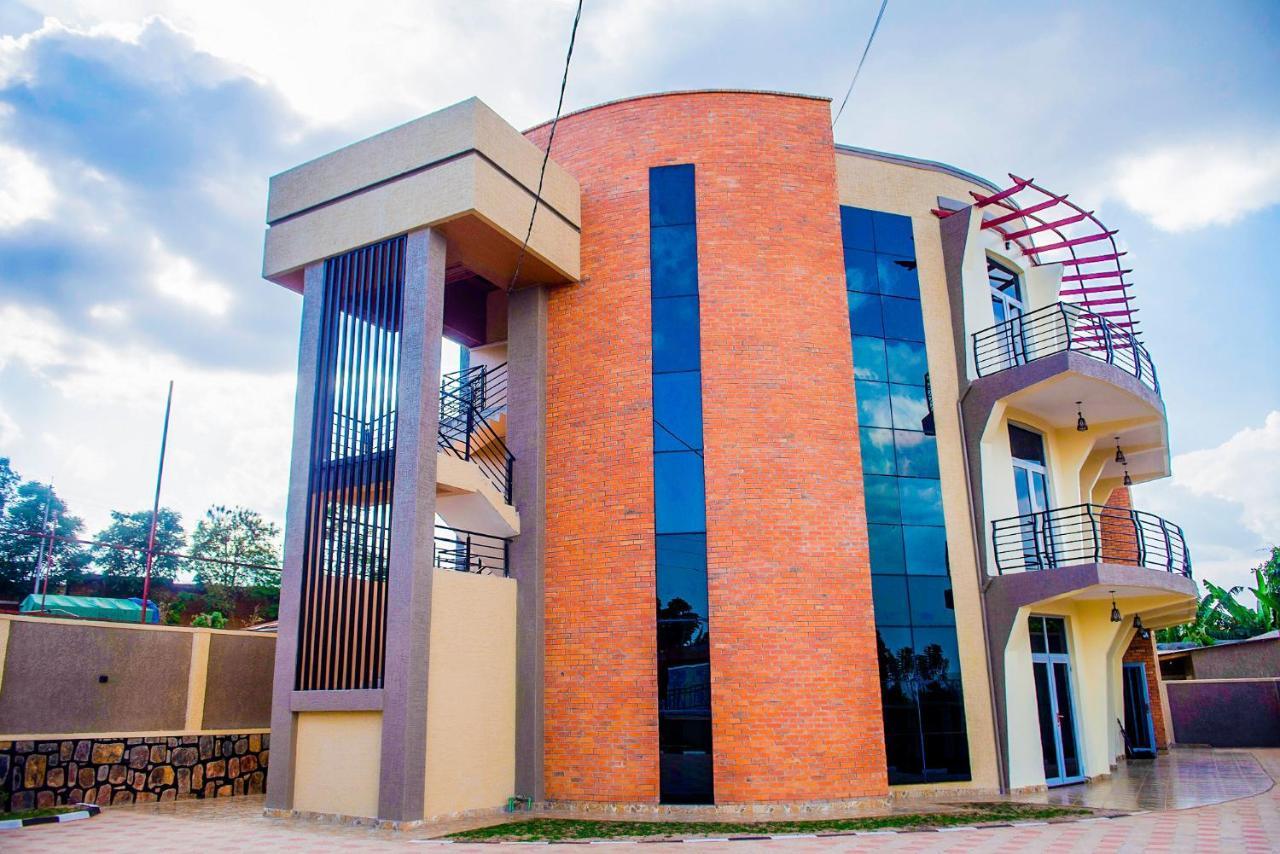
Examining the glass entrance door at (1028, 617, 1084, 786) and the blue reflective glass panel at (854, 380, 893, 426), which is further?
the glass entrance door at (1028, 617, 1084, 786)

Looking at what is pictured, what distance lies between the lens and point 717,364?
13.0 meters

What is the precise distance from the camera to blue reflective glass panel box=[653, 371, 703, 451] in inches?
501

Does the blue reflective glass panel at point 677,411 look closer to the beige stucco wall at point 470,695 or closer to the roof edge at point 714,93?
the beige stucco wall at point 470,695

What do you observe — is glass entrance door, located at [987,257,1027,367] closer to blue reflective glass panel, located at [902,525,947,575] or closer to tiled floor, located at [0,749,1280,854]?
blue reflective glass panel, located at [902,525,947,575]

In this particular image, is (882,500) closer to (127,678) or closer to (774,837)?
(774,837)

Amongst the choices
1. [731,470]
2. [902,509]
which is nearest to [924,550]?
[902,509]

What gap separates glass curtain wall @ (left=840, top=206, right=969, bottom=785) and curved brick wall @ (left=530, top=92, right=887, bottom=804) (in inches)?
15.1

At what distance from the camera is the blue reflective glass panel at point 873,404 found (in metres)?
13.4

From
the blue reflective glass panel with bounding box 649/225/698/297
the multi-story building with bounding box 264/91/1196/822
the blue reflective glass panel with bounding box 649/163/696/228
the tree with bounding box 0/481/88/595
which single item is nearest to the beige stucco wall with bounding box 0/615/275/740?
the multi-story building with bounding box 264/91/1196/822

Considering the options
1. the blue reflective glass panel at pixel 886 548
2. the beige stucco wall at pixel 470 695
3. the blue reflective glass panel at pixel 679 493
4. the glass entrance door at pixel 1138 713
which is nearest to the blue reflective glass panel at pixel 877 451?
the blue reflective glass panel at pixel 886 548

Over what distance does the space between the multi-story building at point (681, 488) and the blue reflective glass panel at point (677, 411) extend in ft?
0.15

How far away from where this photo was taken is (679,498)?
41.1ft

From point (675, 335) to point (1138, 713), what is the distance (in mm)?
13925

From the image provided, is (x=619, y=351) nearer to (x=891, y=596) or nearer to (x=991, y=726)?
(x=891, y=596)
